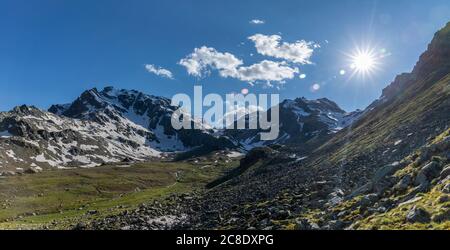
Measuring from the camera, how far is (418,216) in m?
23.2

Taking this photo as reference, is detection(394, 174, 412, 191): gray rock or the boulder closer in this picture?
the boulder

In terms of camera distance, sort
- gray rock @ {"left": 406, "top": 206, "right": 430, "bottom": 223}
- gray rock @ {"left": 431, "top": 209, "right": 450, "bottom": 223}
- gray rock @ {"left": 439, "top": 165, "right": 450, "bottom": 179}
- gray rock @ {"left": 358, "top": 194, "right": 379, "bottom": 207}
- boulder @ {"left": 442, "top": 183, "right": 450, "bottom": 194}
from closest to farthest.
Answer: gray rock @ {"left": 431, "top": 209, "right": 450, "bottom": 223}, gray rock @ {"left": 406, "top": 206, "right": 430, "bottom": 223}, boulder @ {"left": 442, "top": 183, "right": 450, "bottom": 194}, gray rock @ {"left": 439, "top": 165, "right": 450, "bottom": 179}, gray rock @ {"left": 358, "top": 194, "right": 379, "bottom": 207}

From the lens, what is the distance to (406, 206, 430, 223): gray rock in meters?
22.8

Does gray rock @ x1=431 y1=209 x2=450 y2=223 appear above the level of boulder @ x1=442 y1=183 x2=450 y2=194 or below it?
below

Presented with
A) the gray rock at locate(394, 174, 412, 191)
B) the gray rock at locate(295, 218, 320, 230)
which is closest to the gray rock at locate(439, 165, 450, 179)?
the gray rock at locate(394, 174, 412, 191)

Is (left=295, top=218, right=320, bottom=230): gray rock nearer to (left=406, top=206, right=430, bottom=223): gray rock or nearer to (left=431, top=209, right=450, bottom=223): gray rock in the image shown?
(left=406, top=206, right=430, bottom=223): gray rock

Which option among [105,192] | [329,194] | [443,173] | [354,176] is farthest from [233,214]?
[105,192]

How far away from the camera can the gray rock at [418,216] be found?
74.8ft

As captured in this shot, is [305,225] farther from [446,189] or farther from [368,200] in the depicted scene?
[446,189]

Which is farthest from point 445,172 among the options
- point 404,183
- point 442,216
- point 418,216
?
point 442,216
